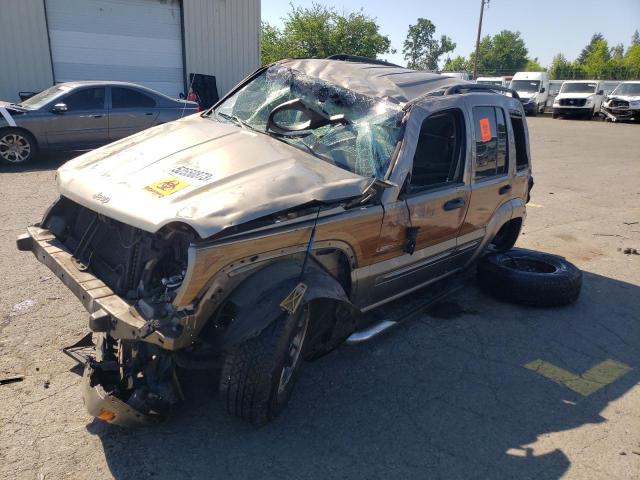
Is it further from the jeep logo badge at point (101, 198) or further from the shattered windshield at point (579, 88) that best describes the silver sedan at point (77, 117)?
the shattered windshield at point (579, 88)

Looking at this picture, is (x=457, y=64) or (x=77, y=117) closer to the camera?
(x=77, y=117)

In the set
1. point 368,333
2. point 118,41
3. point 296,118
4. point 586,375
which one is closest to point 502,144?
point 296,118

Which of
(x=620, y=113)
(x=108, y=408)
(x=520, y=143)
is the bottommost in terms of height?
(x=108, y=408)

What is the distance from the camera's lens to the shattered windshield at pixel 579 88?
96.9ft

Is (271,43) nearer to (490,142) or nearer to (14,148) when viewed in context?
(14,148)

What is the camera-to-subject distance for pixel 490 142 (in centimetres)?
433

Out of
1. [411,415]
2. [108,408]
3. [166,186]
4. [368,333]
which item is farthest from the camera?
[368,333]

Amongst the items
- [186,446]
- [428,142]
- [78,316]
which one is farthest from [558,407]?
[78,316]

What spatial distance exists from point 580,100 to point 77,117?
28.0m

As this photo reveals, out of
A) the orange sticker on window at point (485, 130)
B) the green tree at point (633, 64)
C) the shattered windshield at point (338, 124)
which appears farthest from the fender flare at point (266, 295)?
the green tree at point (633, 64)

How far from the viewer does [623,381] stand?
3580 millimetres

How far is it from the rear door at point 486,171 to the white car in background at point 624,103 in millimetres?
27523

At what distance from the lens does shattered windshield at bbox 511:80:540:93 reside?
31.3m

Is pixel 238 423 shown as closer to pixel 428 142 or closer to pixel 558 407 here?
pixel 558 407
